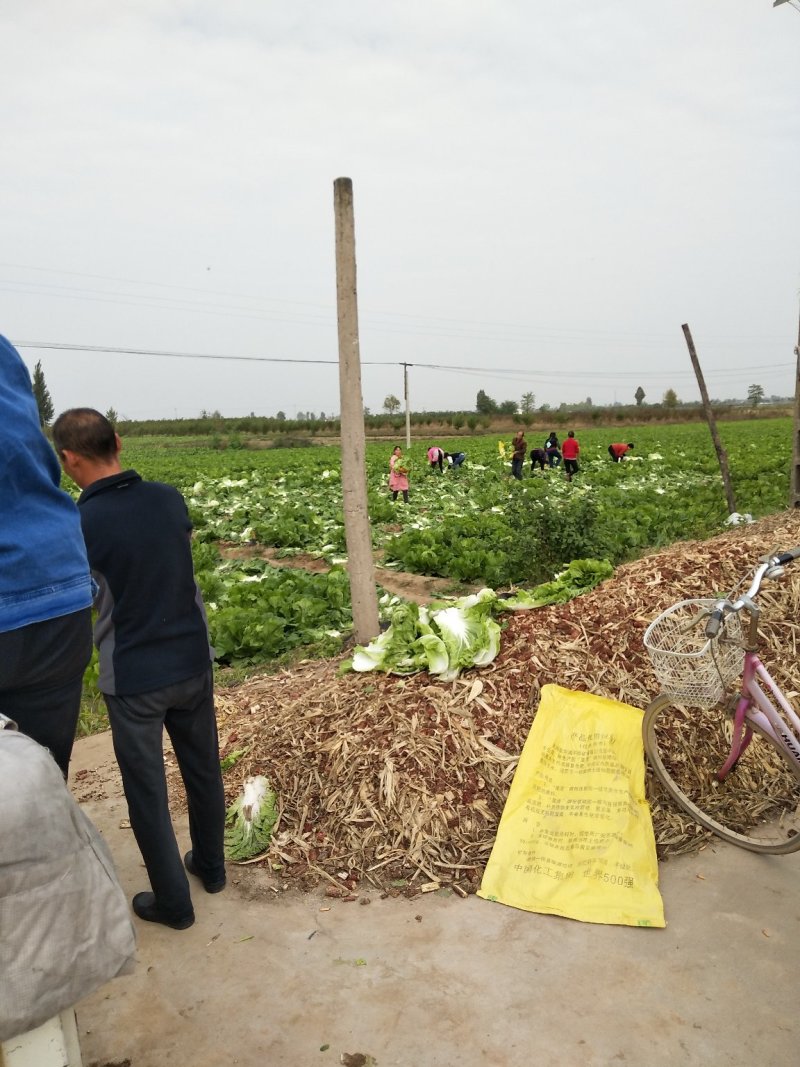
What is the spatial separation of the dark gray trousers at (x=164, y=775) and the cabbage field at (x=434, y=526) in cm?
346

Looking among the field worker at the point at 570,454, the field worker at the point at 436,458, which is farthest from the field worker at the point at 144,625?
the field worker at the point at 436,458

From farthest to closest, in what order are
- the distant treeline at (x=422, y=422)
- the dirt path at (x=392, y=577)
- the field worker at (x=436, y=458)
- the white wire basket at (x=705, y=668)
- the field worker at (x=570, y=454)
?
the distant treeline at (x=422, y=422) < the field worker at (x=436, y=458) < the field worker at (x=570, y=454) < the dirt path at (x=392, y=577) < the white wire basket at (x=705, y=668)

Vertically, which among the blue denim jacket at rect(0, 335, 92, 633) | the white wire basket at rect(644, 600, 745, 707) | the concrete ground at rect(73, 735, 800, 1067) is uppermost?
the blue denim jacket at rect(0, 335, 92, 633)

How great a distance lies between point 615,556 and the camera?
9.95m

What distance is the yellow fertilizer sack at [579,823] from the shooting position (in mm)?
3249

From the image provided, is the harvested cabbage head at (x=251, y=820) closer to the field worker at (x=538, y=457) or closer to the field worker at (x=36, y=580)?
the field worker at (x=36, y=580)

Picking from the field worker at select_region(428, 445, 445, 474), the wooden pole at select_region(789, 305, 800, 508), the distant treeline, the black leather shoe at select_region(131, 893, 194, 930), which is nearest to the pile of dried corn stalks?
the black leather shoe at select_region(131, 893, 194, 930)

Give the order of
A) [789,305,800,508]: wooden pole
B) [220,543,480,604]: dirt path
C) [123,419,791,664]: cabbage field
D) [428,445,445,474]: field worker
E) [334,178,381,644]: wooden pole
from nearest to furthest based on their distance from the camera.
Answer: [334,178,381,644]: wooden pole < [123,419,791,664]: cabbage field < [789,305,800,508]: wooden pole < [220,543,480,604]: dirt path < [428,445,445,474]: field worker

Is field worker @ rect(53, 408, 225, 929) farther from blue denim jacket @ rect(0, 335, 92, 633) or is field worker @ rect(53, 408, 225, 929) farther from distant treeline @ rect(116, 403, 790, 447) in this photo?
distant treeline @ rect(116, 403, 790, 447)

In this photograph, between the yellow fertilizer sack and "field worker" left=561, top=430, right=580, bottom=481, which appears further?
"field worker" left=561, top=430, right=580, bottom=481

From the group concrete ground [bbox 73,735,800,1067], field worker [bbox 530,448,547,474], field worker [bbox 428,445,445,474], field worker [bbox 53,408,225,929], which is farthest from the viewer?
field worker [bbox 428,445,445,474]

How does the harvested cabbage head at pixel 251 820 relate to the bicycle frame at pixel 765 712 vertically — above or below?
below

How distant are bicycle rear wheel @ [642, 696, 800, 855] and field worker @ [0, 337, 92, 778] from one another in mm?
2522

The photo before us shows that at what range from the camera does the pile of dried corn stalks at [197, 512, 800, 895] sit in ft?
11.9
